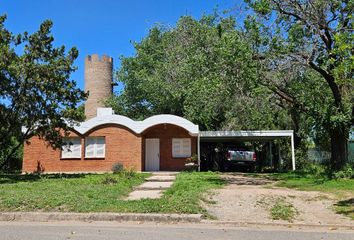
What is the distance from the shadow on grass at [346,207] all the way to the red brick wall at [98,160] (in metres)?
15.8

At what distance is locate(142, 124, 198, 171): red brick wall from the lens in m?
27.3

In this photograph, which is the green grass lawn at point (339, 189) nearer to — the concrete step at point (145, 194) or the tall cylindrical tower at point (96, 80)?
the concrete step at point (145, 194)

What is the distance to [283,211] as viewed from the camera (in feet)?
34.3

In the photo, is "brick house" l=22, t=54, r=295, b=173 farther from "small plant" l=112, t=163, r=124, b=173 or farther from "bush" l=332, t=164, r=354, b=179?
"bush" l=332, t=164, r=354, b=179

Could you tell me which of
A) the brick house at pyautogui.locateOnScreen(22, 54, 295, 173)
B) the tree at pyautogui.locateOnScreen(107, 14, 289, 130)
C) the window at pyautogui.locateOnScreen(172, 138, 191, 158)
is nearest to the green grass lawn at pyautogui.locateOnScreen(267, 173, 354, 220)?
the tree at pyautogui.locateOnScreen(107, 14, 289, 130)

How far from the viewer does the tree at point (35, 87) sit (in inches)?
776

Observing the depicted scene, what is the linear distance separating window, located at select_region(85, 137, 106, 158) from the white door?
2890 millimetres

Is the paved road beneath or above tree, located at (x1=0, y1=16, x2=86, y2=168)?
beneath

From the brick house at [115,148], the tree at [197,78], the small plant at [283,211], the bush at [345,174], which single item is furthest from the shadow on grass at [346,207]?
the brick house at [115,148]

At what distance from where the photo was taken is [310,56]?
727 inches

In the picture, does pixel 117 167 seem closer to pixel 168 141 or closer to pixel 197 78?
pixel 168 141

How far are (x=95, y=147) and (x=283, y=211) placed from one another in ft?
60.0

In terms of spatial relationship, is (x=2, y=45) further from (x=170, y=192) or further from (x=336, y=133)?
(x=336, y=133)

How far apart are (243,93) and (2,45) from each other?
11.5 m
